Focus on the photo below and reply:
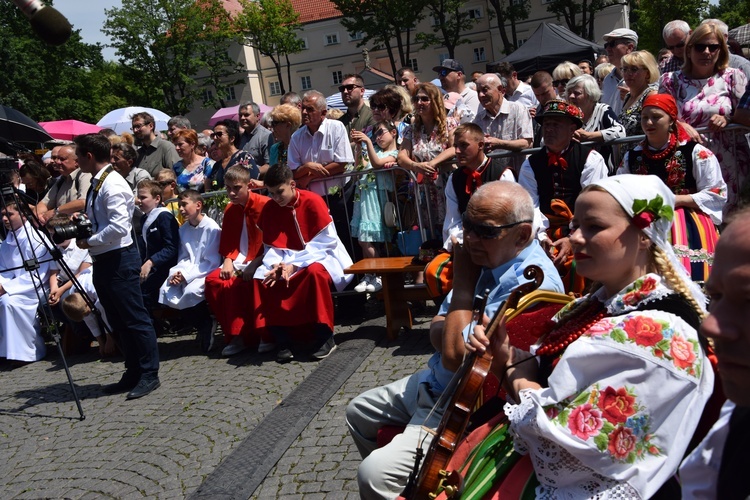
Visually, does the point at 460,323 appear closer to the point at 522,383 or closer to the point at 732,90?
the point at 522,383

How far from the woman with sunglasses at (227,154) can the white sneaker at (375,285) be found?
2.14 m

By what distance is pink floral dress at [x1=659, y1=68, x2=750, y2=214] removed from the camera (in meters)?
6.32

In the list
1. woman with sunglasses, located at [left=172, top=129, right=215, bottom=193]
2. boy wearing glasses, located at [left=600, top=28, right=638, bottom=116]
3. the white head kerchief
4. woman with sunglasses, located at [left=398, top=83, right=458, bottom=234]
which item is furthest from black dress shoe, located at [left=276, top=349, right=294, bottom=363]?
the white head kerchief

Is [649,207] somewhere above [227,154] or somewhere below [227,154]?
below

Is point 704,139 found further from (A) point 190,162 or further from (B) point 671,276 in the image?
(A) point 190,162

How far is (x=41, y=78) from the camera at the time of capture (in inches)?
1875

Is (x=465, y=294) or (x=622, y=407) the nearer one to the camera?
(x=622, y=407)

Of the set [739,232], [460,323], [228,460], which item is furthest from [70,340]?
[739,232]

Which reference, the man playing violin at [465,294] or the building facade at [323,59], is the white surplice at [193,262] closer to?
the man playing violin at [465,294]

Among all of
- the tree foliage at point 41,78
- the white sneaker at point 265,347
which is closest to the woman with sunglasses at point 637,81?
the white sneaker at point 265,347

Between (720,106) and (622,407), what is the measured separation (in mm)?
4939

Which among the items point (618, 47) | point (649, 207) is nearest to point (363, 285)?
point (618, 47)

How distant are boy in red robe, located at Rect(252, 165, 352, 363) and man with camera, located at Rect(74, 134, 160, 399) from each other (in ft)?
3.68

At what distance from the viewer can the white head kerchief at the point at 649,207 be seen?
8.48 ft
